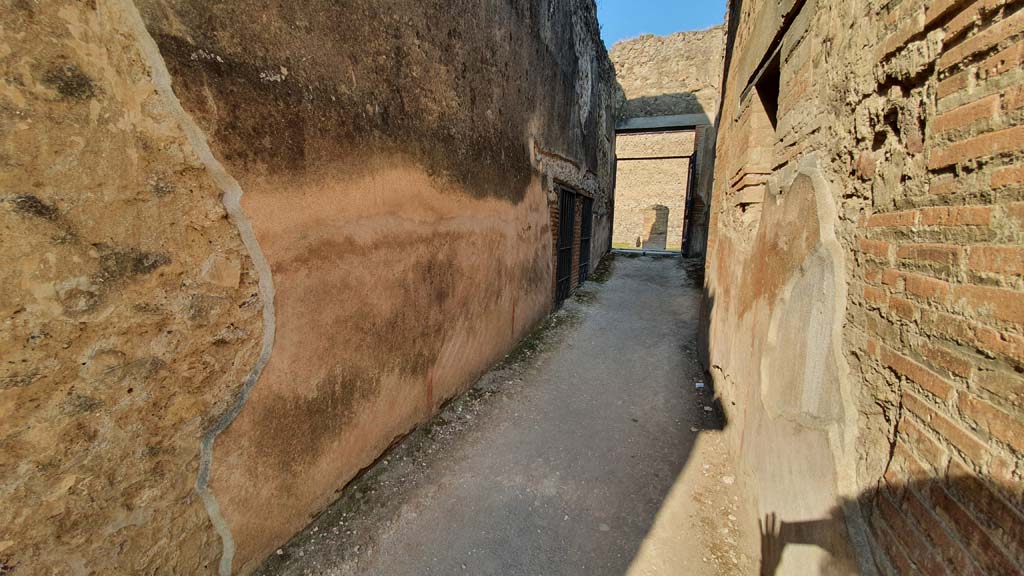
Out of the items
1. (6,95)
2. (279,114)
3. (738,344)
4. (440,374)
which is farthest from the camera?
(440,374)

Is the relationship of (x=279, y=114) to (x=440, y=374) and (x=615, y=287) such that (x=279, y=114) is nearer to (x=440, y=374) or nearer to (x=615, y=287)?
(x=440, y=374)

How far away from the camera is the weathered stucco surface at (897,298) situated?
0.81 meters

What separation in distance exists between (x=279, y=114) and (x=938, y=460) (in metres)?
2.60

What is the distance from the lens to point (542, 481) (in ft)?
8.28

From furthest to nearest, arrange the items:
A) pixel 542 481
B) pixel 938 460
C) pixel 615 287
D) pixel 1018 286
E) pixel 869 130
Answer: pixel 615 287
pixel 542 481
pixel 869 130
pixel 938 460
pixel 1018 286

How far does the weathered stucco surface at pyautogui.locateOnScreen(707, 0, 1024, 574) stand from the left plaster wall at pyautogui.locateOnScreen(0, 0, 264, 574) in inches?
93.3

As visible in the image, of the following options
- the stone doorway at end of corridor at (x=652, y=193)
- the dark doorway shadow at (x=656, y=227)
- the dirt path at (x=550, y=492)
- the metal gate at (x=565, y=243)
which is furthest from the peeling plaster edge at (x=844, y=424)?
the dark doorway shadow at (x=656, y=227)

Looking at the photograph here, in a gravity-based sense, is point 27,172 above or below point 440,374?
above

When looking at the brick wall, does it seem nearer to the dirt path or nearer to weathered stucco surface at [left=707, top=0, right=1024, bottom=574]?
weathered stucco surface at [left=707, top=0, right=1024, bottom=574]

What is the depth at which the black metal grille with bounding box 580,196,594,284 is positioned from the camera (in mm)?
7691

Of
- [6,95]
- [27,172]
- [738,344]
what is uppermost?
[6,95]

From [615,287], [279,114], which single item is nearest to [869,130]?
[279,114]

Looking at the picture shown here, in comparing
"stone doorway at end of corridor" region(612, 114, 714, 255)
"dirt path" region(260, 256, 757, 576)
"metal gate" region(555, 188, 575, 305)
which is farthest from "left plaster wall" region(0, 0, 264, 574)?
"stone doorway at end of corridor" region(612, 114, 714, 255)

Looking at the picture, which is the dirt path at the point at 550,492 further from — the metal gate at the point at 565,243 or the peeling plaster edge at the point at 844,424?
the metal gate at the point at 565,243
